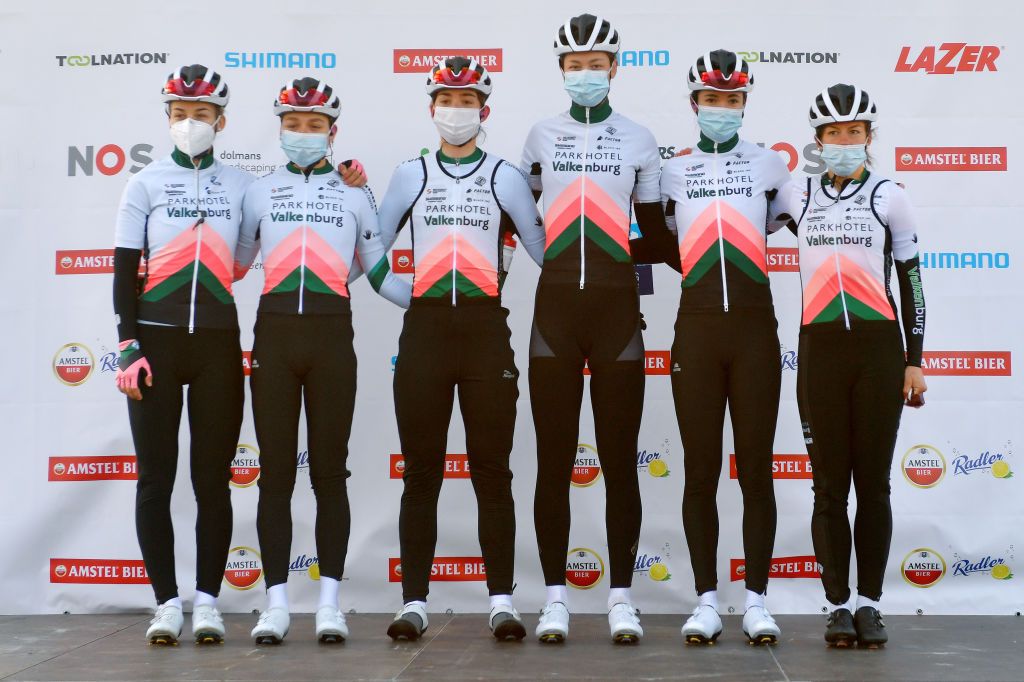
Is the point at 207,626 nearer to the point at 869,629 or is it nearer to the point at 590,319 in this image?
the point at 590,319

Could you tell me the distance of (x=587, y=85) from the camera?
3896 millimetres

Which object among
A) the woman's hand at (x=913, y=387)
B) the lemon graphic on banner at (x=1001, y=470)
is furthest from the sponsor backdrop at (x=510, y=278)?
the woman's hand at (x=913, y=387)

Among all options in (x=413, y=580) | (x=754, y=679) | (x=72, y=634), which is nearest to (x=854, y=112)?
(x=754, y=679)

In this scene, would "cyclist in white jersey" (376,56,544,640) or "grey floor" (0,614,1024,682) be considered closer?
"grey floor" (0,614,1024,682)

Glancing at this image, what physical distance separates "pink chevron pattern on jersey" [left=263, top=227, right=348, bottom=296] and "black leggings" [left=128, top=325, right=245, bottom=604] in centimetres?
29

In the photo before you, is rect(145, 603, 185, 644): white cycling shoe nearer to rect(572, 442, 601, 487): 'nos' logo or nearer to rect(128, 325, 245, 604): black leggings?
rect(128, 325, 245, 604): black leggings

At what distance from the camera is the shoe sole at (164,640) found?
3.80 m

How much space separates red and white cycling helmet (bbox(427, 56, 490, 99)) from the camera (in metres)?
3.89

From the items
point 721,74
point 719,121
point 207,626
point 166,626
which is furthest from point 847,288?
point 166,626

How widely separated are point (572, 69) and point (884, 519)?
195 cm

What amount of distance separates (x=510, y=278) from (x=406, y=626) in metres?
1.75

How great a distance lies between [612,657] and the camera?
140 inches

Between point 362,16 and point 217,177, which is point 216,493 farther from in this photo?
point 362,16

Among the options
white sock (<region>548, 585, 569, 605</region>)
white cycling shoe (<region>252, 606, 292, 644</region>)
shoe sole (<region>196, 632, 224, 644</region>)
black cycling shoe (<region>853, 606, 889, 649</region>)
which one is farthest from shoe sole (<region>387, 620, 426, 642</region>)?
black cycling shoe (<region>853, 606, 889, 649</region>)
